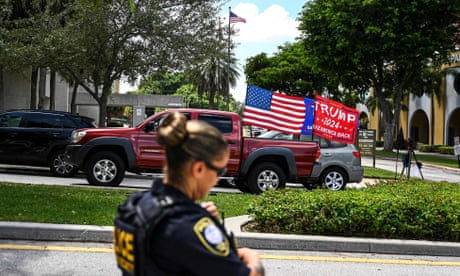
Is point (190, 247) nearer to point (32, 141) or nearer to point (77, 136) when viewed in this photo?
point (77, 136)

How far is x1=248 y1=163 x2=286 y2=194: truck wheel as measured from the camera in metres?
12.0

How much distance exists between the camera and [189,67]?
22688 millimetres

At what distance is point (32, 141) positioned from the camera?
14102mm

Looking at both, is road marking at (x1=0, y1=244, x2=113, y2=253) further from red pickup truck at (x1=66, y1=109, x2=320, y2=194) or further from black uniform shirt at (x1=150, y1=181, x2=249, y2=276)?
red pickup truck at (x1=66, y1=109, x2=320, y2=194)

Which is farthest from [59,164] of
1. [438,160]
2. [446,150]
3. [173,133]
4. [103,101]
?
[446,150]

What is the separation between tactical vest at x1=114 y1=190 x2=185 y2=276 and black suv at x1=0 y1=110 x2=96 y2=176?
1274 cm

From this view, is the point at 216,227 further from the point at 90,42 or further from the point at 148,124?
the point at 90,42

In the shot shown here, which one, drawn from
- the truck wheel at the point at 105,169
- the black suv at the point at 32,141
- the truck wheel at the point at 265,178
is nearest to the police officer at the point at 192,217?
the truck wheel at the point at 265,178

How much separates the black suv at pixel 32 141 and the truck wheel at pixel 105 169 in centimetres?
248

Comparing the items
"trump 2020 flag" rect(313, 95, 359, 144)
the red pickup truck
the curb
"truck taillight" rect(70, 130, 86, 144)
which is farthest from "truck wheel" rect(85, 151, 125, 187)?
the curb

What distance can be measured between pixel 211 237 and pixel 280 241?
16.7 ft

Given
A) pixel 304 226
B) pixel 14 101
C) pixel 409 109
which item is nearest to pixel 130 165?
pixel 304 226

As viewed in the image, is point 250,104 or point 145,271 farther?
point 250,104

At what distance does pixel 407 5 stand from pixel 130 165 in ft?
91.9
